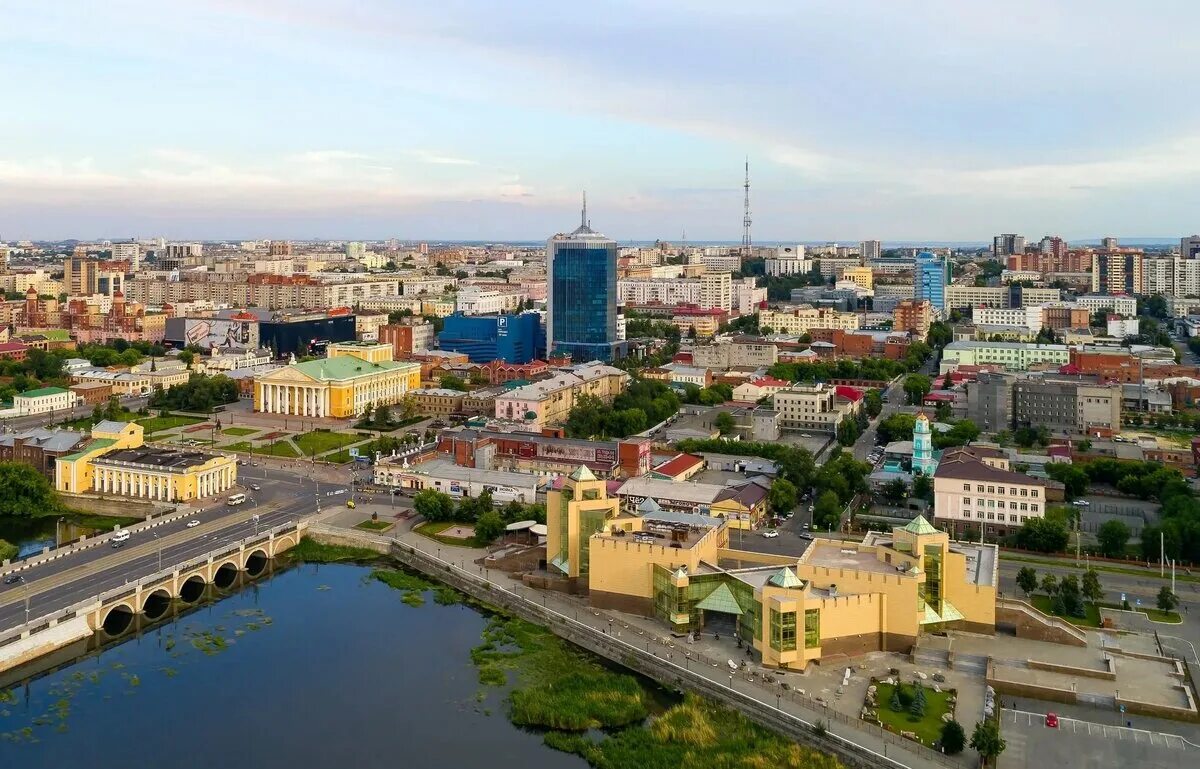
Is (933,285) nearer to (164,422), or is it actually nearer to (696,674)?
(164,422)

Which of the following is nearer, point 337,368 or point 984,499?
point 984,499

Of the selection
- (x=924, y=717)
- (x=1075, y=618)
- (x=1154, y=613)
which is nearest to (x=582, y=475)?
(x=924, y=717)

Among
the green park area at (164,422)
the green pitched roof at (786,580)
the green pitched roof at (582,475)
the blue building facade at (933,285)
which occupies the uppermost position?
the blue building facade at (933,285)

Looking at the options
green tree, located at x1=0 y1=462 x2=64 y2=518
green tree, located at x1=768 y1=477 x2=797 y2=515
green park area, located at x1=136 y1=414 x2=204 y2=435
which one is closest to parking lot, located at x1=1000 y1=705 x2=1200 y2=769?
green tree, located at x1=768 y1=477 x2=797 y2=515

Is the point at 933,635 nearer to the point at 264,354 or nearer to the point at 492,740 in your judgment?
the point at 492,740

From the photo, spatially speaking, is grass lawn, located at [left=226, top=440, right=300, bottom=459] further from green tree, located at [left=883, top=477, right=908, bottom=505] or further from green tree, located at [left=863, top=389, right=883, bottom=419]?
green tree, located at [left=863, top=389, right=883, bottom=419]

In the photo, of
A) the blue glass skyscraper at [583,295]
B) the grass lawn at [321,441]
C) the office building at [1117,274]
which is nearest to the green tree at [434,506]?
the grass lawn at [321,441]

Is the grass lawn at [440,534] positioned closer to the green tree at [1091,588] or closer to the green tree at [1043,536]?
the green tree at [1043,536]
